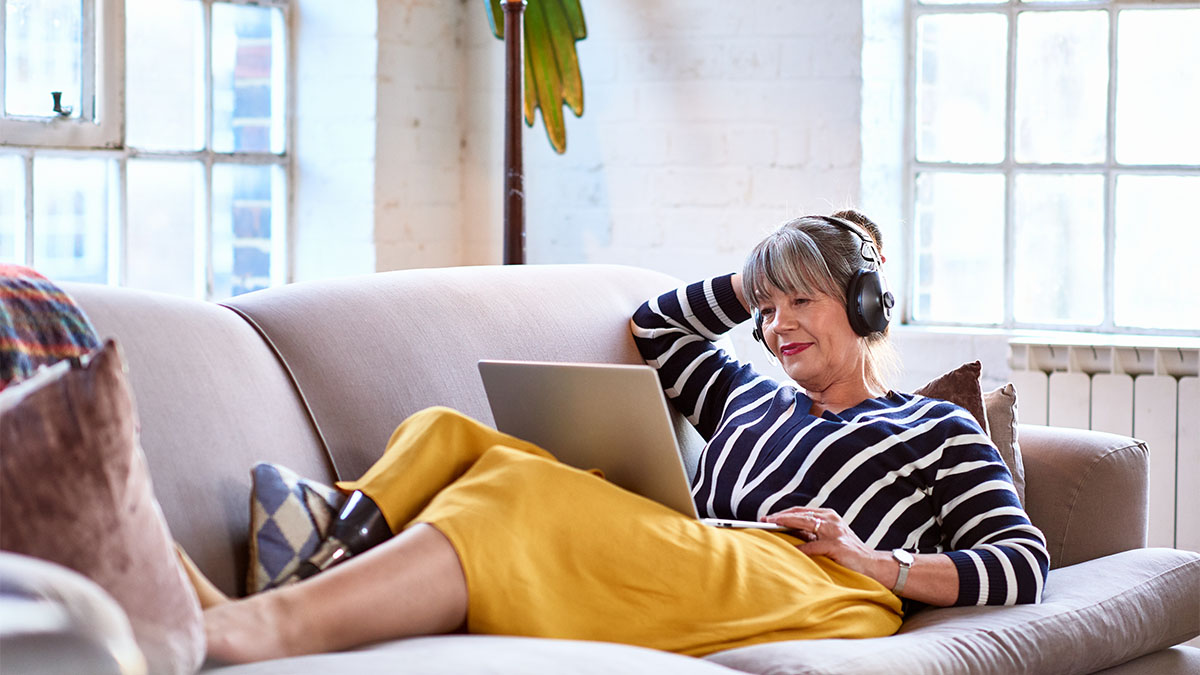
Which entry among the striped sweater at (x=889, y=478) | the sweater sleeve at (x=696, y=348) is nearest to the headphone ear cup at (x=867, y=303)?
the striped sweater at (x=889, y=478)

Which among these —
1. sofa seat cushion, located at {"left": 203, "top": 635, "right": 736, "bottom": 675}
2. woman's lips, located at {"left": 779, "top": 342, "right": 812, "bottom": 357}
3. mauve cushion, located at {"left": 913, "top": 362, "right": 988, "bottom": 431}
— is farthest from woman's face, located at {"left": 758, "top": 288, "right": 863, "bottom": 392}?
sofa seat cushion, located at {"left": 203, "top": 635, "right": 736, "bottom": 675}

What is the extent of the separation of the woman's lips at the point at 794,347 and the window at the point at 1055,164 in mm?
1561

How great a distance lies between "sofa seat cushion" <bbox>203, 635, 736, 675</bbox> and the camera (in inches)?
47.0

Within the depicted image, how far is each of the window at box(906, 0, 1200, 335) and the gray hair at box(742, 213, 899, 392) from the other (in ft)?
4.82

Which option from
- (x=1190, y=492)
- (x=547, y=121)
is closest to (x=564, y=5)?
(x=547, y=121)

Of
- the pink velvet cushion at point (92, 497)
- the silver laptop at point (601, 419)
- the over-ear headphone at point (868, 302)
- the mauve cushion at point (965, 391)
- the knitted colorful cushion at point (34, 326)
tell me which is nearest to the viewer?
the pink velvet cushion at point (92, 497)

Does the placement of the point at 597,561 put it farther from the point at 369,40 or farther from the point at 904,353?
the point at 369,40

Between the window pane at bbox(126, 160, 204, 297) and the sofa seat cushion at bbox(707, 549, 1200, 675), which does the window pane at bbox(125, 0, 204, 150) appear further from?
the sofa seat cushion at bbox(707, 549, 1200, 675)

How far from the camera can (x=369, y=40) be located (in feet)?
10.9

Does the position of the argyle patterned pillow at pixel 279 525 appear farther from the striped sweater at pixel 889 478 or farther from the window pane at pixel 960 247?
the window pane at pixel 960 247

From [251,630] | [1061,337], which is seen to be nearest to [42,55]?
[251,630]

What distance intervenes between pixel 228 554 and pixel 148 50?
1.99 metres

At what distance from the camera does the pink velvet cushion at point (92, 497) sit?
3.44 feet

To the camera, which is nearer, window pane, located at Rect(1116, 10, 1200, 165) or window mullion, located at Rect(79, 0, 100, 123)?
window mullion, located at Rect(79, 0, 100, 123)
